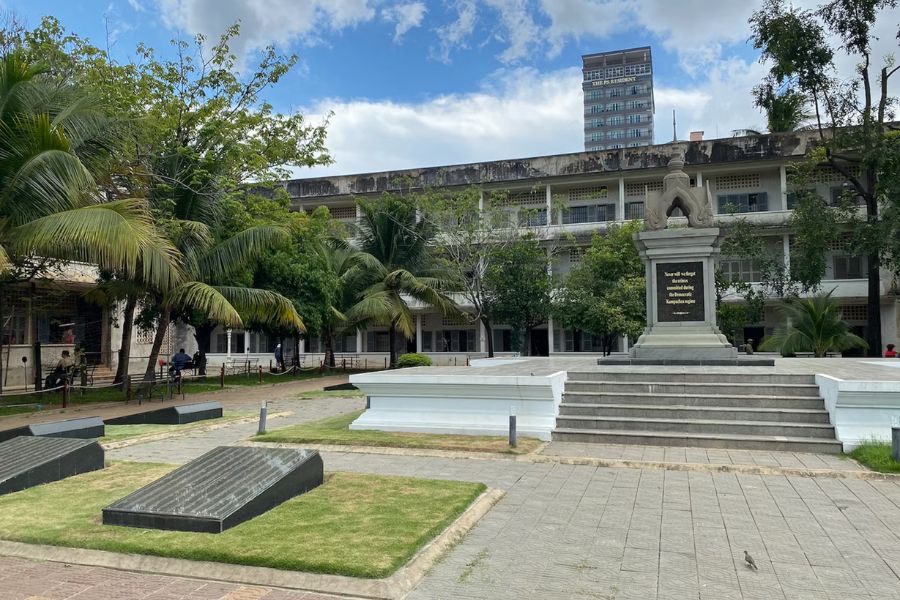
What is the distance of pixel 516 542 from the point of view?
5047 millimetres

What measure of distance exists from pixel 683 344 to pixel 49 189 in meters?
12.3

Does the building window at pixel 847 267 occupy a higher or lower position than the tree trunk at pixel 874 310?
higher

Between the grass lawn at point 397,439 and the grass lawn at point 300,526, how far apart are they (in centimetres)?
196

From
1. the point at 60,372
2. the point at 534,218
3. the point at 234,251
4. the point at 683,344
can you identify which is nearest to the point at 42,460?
the point at 683,344

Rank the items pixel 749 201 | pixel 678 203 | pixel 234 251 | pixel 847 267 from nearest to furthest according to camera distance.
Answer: pixel 678 203 → pixel 234 251 → pixel 847 267 → pixel 749 201

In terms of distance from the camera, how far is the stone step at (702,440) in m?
8.38

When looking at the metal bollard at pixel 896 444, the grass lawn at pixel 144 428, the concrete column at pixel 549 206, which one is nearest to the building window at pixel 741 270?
the concrete column at pixel 549 206

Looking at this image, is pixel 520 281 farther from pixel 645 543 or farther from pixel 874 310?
pixel 645 543

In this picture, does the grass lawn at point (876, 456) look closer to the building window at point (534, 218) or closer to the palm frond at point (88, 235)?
the palm frond at point (88, 235)

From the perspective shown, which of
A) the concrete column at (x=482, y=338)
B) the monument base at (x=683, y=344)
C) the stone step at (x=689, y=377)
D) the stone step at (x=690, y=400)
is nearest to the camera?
the stone step at (x=690, y=400)

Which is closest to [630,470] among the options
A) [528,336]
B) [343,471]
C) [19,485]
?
[343,471]

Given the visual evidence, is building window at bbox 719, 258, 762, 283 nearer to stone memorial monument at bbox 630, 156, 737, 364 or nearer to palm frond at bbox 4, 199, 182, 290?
stone memorial monument at bbox 630, 156, 737, 364

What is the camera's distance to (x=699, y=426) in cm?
909

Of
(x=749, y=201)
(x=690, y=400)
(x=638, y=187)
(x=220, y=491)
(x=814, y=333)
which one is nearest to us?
(x=220, y=491)
